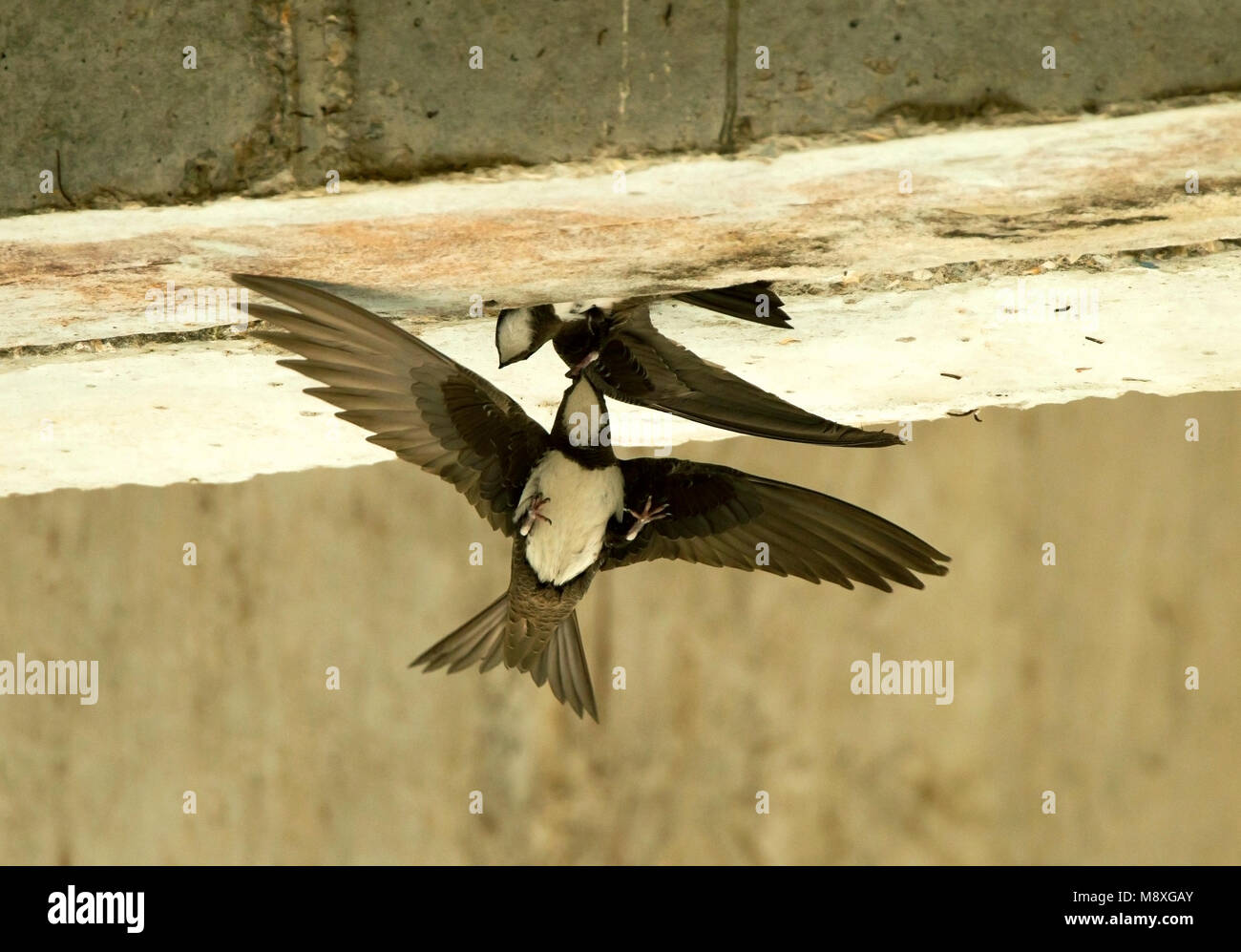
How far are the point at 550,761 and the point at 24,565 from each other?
1373mm

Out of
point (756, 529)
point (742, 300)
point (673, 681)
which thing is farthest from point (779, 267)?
point (673, 681)

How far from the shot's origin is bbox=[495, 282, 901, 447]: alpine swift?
1.35 m

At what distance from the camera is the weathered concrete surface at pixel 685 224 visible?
1.00 metres

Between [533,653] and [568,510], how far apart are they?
25 centimetres

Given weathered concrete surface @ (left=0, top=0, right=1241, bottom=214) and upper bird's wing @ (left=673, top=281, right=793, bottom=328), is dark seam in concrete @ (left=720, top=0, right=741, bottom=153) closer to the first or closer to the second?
weathered concrete surface @ (left=0, top=0, right=1241, bottom=214)

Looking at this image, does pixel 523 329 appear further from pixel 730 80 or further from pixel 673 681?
pixel 673 681

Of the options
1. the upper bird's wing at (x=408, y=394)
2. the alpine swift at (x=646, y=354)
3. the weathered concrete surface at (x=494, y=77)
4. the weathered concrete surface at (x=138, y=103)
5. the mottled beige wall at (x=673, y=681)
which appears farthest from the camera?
the mottled beige wall at (x=673, y=681)

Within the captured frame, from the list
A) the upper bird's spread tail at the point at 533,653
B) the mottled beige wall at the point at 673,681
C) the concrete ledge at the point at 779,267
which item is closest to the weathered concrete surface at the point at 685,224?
the concrete ledge at the point at 779,267

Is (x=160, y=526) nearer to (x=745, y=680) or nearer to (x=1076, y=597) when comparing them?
(x=745, y=680)

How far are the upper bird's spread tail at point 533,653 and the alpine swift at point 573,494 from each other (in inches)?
3.9

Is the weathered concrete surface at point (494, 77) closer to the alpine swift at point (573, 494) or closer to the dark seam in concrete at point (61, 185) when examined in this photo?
the dark seam in concrete at point (61, 185)

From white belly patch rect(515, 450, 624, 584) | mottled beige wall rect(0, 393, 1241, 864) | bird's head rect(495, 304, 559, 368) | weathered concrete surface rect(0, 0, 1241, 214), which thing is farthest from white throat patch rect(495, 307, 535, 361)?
mottled beige wall rect(0, 393, 1241, 864)

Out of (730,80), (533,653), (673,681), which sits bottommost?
(673,681)

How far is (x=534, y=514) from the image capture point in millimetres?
1409
